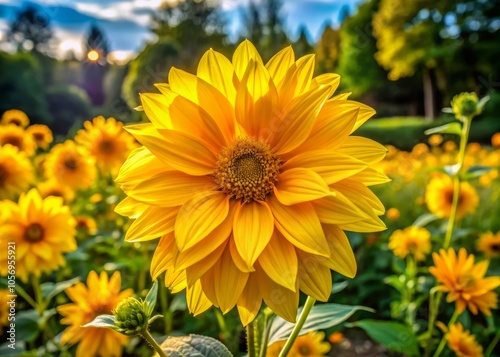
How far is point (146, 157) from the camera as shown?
93 cm

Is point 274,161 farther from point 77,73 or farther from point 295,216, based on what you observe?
point 77,73

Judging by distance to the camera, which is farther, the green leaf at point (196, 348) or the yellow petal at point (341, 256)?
the green leaf at point (196, 348)

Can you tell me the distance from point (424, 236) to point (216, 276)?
6.42 feet

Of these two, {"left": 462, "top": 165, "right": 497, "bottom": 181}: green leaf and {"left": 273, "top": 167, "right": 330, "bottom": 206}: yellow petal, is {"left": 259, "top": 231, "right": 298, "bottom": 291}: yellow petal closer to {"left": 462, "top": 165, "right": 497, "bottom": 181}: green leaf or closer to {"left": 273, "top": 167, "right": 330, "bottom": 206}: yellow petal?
{"left": 273, "top": 167, "right": 330, "bottom": 206}: yellow petal

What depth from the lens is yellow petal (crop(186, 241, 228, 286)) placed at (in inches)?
32.1

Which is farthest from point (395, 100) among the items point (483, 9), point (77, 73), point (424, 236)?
point (424, 236)

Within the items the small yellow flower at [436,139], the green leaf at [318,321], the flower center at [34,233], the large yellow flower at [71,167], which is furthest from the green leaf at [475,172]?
the small yellow flower at [436,139]

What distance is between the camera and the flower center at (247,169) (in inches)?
37.5

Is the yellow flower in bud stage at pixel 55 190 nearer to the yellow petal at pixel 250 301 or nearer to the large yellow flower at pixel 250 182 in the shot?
the large yellow flower at pixel 250 182

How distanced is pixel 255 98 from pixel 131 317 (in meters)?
0.49

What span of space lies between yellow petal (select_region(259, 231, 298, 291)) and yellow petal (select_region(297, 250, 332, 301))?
0.04 meters

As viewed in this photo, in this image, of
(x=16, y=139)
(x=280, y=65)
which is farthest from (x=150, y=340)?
(x=16, y=139)

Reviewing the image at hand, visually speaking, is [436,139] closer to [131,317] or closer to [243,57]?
[243,57]

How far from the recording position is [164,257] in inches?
34.9
